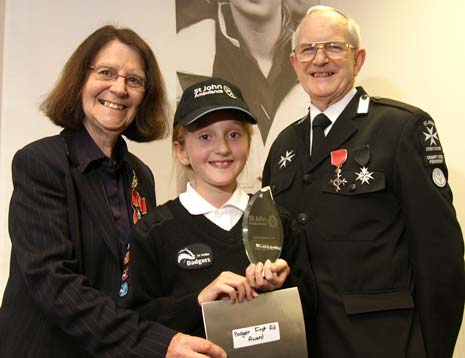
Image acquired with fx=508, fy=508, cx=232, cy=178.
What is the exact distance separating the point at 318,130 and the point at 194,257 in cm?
66

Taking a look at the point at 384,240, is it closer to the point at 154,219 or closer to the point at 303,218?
the point at 303,218

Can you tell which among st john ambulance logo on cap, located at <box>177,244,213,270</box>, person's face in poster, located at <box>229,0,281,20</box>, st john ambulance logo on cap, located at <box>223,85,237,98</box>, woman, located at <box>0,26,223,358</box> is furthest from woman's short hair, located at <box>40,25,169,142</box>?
person's face in poster, located at <box>229,0,281,20</box>

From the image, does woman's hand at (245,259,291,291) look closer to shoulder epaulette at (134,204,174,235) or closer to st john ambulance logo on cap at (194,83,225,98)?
shoulder epaulette at (134,204,174,235)

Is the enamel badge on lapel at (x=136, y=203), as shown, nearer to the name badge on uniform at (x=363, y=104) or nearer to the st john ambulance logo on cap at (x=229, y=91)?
the st john ambulance logo on cap at (x=229, y=91)

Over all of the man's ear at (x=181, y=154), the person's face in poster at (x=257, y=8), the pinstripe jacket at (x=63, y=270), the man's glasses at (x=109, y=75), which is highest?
the person's face in poster at (x=257, y=8)

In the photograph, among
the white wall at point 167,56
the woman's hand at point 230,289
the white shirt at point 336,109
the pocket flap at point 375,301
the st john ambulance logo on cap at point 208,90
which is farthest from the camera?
the white wall at point 167,56

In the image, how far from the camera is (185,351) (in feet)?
3.51

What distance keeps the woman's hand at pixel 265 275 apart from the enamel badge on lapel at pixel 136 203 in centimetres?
51

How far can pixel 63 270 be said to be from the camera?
3.92 ft

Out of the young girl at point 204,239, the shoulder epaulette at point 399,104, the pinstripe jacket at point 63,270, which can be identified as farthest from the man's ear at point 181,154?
the shoulder epaulette at point 399,104

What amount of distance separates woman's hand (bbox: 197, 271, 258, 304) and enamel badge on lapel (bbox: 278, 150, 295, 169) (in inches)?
26.5

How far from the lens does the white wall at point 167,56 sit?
2002 mm

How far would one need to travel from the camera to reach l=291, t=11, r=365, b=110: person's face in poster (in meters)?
1.61

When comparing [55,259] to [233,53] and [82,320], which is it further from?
[233,53]
